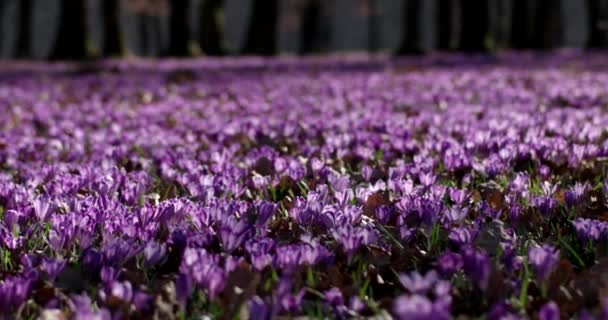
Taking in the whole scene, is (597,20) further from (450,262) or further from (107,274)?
(107,274)

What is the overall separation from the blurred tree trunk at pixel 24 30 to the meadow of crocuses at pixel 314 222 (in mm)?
36521

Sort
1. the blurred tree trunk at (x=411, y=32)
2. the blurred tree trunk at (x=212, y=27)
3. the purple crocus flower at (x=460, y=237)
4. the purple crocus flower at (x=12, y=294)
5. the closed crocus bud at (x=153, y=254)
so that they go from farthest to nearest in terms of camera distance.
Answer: the blurred tree trunk at (x=212, y=27)
the blurred tree trunk at (x=411, y=32)
the purple crocus flower at (x=460, y=237)
the closed crocus bud at (x=153, y=254)
the purple crocus flower at (x=12, y=294)

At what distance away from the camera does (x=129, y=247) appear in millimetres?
2557

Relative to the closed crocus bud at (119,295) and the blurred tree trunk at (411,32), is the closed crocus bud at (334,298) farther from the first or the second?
the blurred tree trunk at (411,32)

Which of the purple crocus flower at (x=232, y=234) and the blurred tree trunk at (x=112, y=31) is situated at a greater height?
the blurred tree trunk at (x=112, y=31)

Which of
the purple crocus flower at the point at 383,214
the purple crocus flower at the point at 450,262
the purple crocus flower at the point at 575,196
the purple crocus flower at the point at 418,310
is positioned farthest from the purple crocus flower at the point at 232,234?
the purple crocus flower at the point at 575,196

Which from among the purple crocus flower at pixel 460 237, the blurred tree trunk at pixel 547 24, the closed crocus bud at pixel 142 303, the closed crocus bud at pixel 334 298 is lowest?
the closed crocus bud at pixel 334 298

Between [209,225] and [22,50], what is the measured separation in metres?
42.4

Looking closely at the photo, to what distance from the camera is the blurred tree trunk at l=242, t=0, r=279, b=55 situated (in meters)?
30.5

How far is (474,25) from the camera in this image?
27312mm

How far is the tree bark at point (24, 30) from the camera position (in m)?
40.5

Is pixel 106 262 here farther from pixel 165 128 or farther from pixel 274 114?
pixel 274 114

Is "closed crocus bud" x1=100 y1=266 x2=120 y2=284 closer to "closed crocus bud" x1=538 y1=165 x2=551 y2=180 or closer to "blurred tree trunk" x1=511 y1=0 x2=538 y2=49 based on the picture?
"closed crocus bud" x1=538 y1=165 x2=551 y2=180

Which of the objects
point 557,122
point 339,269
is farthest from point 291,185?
point 557,122
